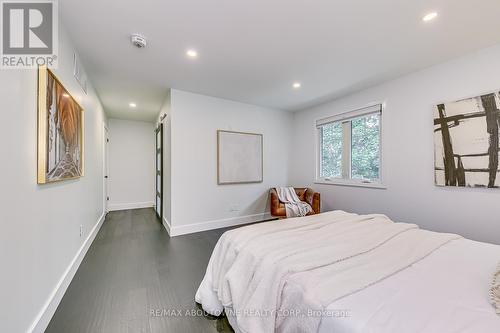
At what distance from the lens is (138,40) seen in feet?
6.92

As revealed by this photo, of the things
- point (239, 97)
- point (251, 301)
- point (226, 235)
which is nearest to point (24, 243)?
point (226, 235)

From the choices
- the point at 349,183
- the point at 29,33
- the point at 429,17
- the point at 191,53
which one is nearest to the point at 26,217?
the point at 29,33

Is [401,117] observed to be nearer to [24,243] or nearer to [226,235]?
[226,235]

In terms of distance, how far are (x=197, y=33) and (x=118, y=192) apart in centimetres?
500

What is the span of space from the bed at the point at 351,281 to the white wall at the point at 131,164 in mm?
4897

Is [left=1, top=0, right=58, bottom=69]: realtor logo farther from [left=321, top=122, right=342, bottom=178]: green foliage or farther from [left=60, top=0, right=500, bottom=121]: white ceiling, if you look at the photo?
[left=321, top=122, right=342, bottom=178]: green foliage

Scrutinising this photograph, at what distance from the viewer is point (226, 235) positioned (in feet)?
5.67

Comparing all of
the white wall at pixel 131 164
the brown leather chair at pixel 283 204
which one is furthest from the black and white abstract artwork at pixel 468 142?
the white wall at pixel 131 164

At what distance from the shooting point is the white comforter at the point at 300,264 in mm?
980

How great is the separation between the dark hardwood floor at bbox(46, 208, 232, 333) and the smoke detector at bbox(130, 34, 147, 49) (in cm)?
241

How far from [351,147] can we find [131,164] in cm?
543

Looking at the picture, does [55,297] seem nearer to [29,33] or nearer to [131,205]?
[29,33]

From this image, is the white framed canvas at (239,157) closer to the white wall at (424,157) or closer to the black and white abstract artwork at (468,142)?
the white wall at (424,157)

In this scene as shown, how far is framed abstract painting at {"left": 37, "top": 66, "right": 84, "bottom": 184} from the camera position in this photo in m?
1.52
